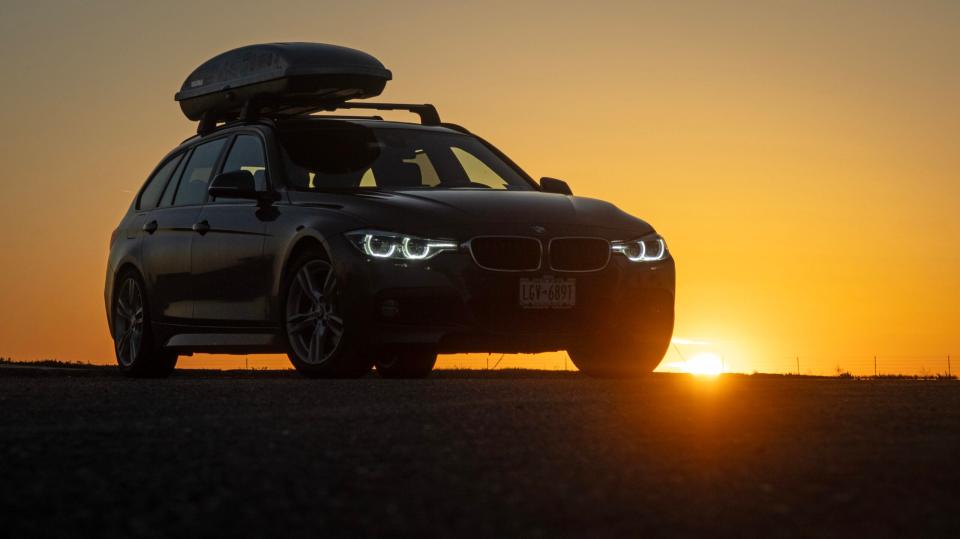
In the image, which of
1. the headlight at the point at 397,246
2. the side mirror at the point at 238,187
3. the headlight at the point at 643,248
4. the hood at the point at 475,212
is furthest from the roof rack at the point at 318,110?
the headlight at the point at 643,248

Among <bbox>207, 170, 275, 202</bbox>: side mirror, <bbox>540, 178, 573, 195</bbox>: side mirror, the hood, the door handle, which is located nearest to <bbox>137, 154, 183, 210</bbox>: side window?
the door handle

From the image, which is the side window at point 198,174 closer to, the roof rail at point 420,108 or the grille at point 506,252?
the roof rail at point 420,108

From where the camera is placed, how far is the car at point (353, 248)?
9.84 m

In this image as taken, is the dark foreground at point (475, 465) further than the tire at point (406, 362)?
No

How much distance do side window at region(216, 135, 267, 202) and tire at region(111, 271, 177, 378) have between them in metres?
1.36

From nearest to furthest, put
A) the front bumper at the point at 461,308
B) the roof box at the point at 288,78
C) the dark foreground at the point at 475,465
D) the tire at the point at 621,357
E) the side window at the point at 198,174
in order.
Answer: the dark foreground at the point at 475,465 < the front bumper at the point at 461,308 < the tire at the point at 621,357 < the roof box at the point at 288,78 < the side window at the point at 198,174

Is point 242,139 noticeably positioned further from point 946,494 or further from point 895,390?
point 946,494

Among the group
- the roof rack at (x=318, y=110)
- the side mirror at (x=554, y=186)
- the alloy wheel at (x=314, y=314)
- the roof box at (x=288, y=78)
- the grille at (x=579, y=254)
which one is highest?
the roof box at (x=288, y=78)

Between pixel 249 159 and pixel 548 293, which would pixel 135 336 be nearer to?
pixel 249 159

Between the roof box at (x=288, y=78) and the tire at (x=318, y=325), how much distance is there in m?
2.01

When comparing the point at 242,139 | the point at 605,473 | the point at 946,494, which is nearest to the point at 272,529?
the point at 605,473

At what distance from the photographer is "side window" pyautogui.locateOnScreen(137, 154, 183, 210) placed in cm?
1302

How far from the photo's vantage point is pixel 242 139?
11898 millimetres

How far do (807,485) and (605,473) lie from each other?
67 cm
